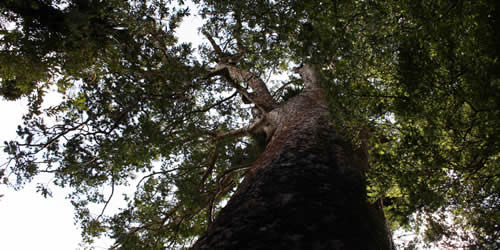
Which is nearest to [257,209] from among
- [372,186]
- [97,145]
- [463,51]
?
[372,186]

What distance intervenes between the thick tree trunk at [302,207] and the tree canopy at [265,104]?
414 millimetres

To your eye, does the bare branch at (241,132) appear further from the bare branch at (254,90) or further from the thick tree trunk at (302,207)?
the thick tree trunk at (302,207)

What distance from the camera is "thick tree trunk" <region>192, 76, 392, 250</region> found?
183 cm

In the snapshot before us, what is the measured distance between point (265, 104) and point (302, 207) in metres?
5.23

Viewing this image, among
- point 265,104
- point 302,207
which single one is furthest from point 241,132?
point 302,207

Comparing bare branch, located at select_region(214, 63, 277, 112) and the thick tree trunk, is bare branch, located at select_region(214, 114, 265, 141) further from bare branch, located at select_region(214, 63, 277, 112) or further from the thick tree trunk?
the thick tree trunk

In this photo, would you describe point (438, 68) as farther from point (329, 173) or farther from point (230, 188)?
point (230, 188)

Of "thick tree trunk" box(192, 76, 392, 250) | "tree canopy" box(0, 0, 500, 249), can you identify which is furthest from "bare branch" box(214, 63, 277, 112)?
"thick tree trunk" box(192, 76, 392, 250)

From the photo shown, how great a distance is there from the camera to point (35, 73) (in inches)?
177

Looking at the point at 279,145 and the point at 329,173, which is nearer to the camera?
the point at 329,173

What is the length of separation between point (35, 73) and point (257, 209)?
4856 mm

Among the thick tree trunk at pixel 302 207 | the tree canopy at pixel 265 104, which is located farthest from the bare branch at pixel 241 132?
the thick tree trunk at pixel 302 207

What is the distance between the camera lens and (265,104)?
7.23 metres

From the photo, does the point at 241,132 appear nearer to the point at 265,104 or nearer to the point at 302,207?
the point at 265,104
